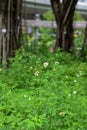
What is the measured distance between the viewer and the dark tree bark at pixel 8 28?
723 cm

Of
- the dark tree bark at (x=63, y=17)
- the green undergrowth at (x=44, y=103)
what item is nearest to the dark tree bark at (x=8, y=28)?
the dark tree bark at (x=63, y=17)

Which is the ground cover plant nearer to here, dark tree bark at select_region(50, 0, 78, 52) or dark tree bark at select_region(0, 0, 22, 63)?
dark tree bark at select_region(0, 0, 22, 63)

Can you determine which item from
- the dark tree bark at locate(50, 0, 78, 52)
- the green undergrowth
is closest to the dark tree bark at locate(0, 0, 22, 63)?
the dark tree bark at locate(50, 0, 78, 52)

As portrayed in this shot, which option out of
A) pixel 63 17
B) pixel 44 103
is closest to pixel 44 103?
pixel 44 103

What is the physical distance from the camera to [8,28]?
7.21 meters

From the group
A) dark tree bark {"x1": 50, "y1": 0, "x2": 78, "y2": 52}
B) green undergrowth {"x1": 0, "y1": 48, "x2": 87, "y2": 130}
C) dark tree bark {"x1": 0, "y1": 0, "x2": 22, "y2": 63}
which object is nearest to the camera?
green undergrowth {"x1": 0, "y1": 48, "x2": 87, "y2": 130}

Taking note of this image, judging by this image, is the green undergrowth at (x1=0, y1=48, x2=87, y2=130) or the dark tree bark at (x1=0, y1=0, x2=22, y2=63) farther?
the dark tree bark at (x1=0, y1=0, x2=22, y2=63)

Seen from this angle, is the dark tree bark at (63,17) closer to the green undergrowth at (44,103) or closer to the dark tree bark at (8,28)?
the dark tree bark at (8,28)

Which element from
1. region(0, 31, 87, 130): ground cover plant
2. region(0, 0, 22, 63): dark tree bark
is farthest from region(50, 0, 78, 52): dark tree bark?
region(0, 31, 87, 130): ground cover plant

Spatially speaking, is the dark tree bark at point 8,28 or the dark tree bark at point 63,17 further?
the dark tree bark at point 63,17

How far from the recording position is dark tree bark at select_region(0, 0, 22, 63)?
285 inches

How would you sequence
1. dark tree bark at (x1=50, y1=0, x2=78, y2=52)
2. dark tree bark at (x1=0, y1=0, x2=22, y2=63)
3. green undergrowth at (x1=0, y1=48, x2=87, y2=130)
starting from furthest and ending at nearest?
dark tree bark at (x1=50, y1=0, x2=78, y2=52) < dark tree bark at (x1=0, y1=0, x2=22, y2=63) < green undergrowth at (x1=0, y1=48, x2=87, y2=130)

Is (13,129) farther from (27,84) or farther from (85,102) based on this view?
(27,84)

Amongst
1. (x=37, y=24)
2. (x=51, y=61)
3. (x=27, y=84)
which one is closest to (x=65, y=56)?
(x=51, y=61)
